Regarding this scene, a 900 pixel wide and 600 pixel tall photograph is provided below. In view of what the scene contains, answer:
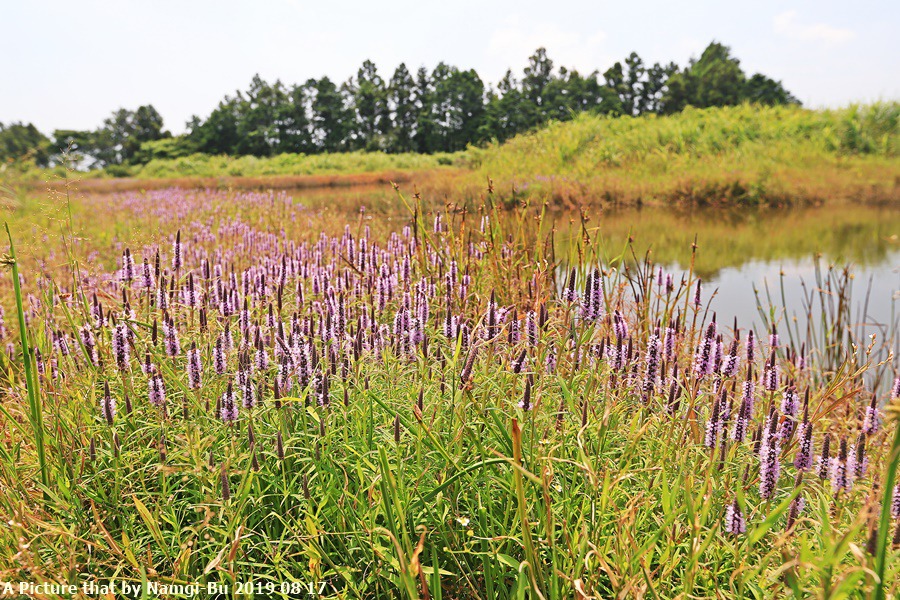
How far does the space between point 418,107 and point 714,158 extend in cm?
3541

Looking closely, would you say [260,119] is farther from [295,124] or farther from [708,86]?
[708,86]

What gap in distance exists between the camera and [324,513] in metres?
1.78

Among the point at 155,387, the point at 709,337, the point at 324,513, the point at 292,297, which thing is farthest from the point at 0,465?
the point at 709,337

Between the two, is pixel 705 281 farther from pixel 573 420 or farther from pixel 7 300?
pixel 7 300

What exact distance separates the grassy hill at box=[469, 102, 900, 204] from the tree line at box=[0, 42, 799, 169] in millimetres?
23570

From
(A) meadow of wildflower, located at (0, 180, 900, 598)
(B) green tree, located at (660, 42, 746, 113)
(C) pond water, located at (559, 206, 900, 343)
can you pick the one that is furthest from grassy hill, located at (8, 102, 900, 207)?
(B) green tree, located at (660, 42, 746, 113)

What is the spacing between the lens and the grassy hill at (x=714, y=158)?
15.2 meters

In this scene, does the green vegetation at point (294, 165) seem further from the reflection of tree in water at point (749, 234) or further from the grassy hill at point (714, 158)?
the reflection of tree in water at point (749, 234)

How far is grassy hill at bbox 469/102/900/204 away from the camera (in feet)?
49.8

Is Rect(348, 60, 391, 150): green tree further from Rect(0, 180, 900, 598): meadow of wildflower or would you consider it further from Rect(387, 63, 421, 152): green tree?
Rect(0, 180, 900, 598): meadow of wildflower

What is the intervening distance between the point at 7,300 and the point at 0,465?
389 cm

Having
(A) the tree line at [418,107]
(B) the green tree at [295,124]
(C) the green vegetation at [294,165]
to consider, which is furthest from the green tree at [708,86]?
(B) the green tree at [295,124]

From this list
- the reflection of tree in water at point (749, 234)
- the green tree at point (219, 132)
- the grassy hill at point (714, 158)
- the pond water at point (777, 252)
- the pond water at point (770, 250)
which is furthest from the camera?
the green tree at point (219, 132)

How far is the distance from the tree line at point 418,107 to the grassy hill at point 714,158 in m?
23.6
